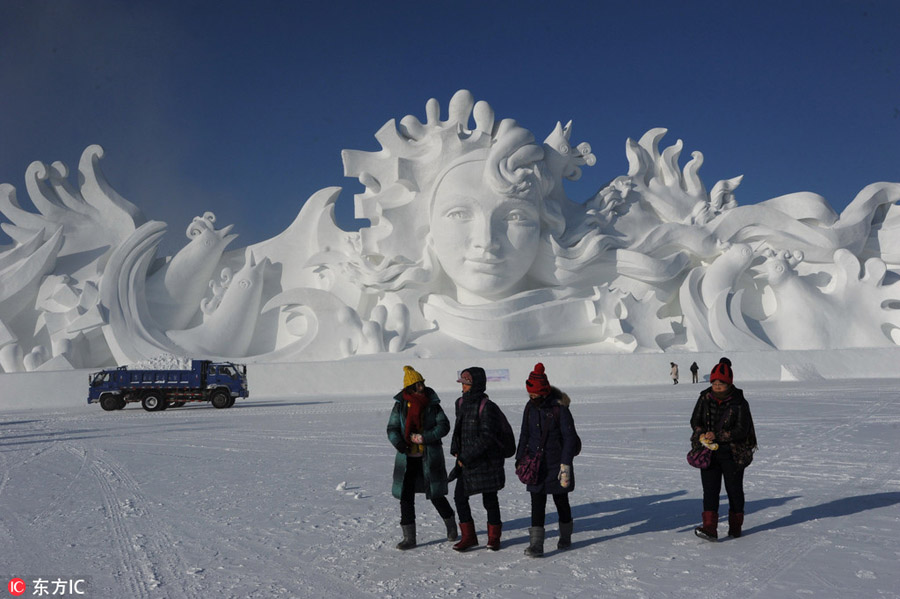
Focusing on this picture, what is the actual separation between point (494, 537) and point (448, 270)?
19.2 meters

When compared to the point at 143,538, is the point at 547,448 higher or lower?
higher

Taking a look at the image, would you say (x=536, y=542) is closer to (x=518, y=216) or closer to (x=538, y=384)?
(x=538, y=384)

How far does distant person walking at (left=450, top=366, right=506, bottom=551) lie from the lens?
449 cm

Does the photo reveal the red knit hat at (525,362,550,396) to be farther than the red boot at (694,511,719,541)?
No

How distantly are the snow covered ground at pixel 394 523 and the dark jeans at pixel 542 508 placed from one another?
0.22 m

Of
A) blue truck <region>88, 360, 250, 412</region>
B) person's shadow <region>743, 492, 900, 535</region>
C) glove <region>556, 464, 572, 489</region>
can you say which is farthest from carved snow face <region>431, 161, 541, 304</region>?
glove <region>556, 464, 572, 489</region>

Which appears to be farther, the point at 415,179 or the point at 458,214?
the point at 415,179

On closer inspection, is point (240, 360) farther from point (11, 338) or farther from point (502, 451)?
point (502, 451)

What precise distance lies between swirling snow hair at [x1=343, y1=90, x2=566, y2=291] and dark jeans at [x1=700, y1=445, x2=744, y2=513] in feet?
61.4

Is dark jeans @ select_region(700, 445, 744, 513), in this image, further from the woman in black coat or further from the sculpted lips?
the sculpted lips

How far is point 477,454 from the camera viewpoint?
4.48 meters

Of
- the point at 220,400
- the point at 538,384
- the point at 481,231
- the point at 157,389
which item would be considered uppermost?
the point at 481,231

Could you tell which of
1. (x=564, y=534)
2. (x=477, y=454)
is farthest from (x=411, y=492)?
(x=564, y=534)

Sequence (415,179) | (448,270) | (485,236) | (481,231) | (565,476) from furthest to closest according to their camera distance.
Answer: (415,179) < (448,270) < (481,231) < (485,236) < (565,476)
